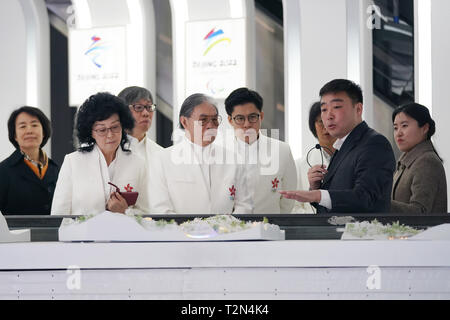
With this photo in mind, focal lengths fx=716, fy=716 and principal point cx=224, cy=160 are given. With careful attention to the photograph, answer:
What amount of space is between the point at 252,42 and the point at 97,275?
144 inches

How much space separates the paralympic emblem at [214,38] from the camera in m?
5.68

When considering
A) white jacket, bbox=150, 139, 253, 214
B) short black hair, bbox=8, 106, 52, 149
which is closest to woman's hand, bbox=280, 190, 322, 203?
white jacket, bbox=150, 139, 253, 214

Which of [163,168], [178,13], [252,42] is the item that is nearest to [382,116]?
[252,42]

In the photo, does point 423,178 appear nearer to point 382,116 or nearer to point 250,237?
point 250,237

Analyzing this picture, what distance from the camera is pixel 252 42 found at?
5742mm

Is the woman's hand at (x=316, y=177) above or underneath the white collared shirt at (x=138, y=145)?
underneath

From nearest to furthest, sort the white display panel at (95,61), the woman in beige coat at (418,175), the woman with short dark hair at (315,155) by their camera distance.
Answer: the woman in beige coat at (418,175), the woman with short dark hair at (315,155), the white display panel at (95,61)

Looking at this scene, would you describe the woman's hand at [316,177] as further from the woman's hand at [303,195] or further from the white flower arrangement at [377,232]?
the white flower arrangement at [377,232]

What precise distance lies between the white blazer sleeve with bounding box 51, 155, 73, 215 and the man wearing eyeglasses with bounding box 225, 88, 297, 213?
0.90m

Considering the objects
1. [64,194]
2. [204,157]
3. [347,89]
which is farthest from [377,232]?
[64,194]

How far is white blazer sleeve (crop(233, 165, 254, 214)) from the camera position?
355 cm

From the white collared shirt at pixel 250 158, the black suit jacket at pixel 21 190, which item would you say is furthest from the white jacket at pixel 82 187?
the white collared shirt at pixel 250 158

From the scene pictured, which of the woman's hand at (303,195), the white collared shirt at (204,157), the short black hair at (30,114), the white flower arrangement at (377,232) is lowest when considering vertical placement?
the white flower arrangement at (377,232)
